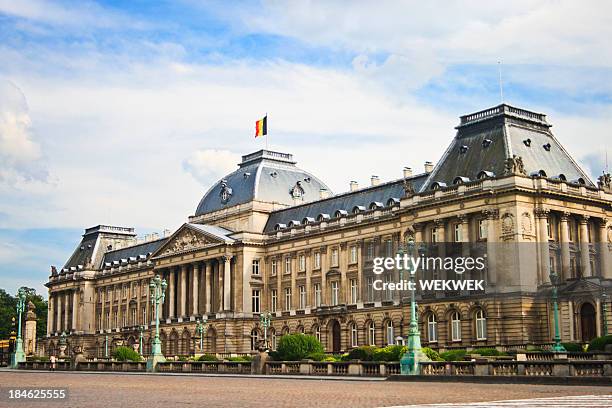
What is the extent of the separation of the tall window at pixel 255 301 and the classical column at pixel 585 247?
42.6 meters

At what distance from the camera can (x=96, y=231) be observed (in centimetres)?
15175

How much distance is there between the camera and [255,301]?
4247 inches

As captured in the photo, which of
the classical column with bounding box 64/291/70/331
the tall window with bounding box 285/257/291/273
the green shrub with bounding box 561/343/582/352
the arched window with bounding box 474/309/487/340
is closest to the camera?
the green shrub with bounding box 561/343/582/352

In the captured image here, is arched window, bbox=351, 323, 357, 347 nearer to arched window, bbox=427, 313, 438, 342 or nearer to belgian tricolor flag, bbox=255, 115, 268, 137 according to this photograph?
arched window, bbox=427, 313, 438, 342

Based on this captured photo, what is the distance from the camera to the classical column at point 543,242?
7456cm

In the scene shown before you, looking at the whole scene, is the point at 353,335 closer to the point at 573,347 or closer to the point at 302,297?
the point at 302,297

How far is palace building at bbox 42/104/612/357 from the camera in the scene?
74125mm

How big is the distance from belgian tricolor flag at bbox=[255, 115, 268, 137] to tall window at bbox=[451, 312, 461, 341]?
138 feet

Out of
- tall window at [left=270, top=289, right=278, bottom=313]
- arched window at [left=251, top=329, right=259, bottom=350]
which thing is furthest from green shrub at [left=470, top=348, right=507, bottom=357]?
arched window at [left=251, top=329, right=259, bottom=350]

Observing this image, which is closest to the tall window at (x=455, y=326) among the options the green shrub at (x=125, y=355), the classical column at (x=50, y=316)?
the green shrub at (x=125, y=355)

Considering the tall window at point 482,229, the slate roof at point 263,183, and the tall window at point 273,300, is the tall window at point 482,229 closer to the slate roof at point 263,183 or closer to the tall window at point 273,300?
the tall window at point 273,300

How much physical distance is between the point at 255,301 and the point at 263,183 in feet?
49.7

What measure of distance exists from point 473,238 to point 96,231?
3528 inches

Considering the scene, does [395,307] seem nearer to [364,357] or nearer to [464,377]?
[364,357]
